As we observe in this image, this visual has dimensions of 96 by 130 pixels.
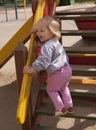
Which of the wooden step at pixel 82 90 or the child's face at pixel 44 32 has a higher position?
the child's face at pixel 44 32

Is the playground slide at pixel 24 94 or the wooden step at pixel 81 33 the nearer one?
the playground slide at pixel 24 94

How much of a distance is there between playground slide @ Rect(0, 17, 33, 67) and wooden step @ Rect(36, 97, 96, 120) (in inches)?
55.5

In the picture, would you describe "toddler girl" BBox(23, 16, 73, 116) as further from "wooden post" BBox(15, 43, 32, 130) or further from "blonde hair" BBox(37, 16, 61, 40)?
"wooden post" BBox(15, 43, 32, 130)

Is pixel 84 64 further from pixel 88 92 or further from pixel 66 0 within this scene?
pixel 66 0

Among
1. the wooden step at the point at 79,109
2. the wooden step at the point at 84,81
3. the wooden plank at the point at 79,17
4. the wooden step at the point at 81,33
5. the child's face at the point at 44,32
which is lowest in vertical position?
the wooden step at the point at 79,109

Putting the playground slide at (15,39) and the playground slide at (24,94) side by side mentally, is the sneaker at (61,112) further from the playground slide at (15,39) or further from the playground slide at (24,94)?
the playground slide at (15,39)

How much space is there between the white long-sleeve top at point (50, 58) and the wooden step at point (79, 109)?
1.59 feet

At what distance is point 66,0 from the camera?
672 inches

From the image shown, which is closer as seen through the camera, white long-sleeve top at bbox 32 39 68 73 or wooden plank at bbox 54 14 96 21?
white long-sleeve top at bbox 32 39 68 73

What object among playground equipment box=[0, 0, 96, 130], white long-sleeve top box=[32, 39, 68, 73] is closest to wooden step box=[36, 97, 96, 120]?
playground equipment box=[0, 0, 96, 130]

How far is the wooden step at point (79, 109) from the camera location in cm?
331

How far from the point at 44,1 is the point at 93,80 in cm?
114

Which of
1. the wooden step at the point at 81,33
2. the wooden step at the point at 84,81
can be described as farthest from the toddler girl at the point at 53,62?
the wooden step at the point at 81,33

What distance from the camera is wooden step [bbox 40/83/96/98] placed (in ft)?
11.2
